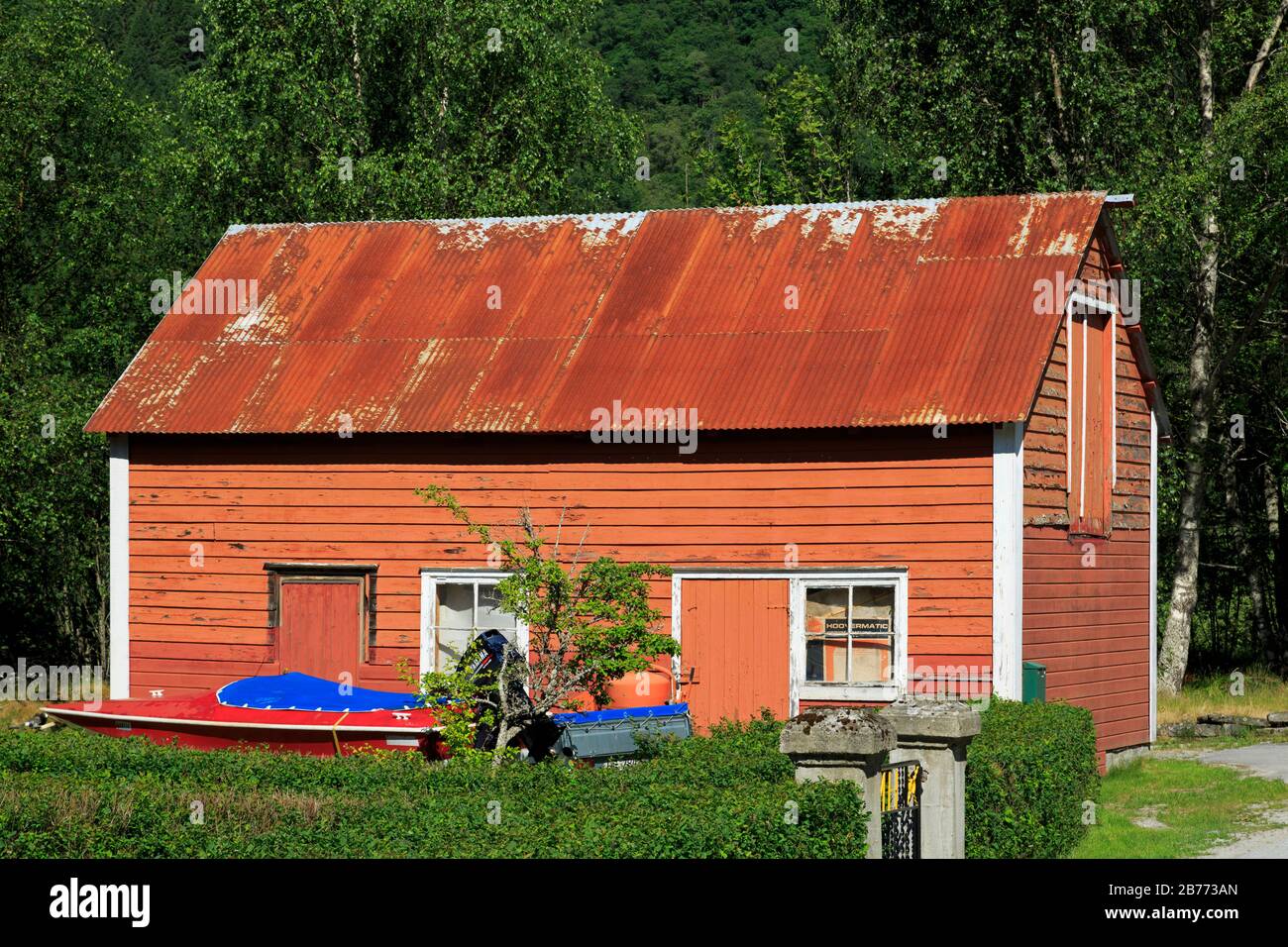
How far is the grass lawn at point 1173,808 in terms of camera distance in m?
15.4

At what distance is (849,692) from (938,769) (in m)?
7.32

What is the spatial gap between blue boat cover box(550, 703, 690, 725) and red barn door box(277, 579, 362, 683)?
4.56 metres

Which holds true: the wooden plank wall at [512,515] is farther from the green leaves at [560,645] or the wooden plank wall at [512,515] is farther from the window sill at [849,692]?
the green leaves at [560,645]

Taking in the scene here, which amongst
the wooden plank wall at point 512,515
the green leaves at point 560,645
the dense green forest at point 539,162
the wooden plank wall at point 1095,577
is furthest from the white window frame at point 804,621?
the dense green forest at point 539,162

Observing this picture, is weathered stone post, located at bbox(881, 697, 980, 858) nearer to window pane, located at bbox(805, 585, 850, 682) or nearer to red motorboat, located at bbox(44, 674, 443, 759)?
red motorboat, located at bbox(44, 674, 443, 759)

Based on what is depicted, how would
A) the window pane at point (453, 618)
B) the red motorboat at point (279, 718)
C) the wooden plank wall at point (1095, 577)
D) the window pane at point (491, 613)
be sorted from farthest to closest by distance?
the window pane at point (453, 618) → the window pane at point (491, 613) → the wooden plank wall at point (1095, 577) → the red motorboat at point (279, 718)

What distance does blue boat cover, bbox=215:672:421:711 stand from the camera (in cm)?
1820

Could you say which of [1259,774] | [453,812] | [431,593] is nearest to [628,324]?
[431,593]

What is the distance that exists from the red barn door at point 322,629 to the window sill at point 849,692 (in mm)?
5753

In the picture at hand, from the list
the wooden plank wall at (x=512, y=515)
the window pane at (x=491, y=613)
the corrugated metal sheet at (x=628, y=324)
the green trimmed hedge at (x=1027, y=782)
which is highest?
the corrugated metal sheet at (x=628, y=324)

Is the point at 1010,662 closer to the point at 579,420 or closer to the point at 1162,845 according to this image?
the point at 1162,845

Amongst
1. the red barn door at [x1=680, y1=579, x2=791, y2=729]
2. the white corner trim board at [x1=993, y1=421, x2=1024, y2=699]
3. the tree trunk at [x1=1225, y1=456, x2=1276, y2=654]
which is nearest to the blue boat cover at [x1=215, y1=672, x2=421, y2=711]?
the red barn door at [x1=680, y1=579, x2=791, y2=729]
